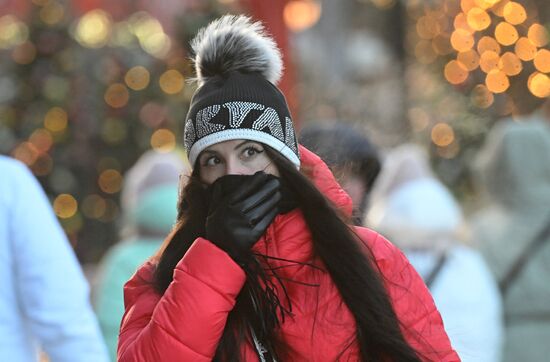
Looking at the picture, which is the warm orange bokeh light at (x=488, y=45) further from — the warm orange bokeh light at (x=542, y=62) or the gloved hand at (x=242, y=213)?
the gloved hand at (x=242, y=213)

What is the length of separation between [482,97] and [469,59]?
211 centimetres

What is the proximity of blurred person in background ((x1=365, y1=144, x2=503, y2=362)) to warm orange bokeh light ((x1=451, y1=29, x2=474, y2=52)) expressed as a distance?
23.0 ft

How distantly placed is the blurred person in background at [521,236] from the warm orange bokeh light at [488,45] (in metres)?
5.08

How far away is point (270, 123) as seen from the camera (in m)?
2.80

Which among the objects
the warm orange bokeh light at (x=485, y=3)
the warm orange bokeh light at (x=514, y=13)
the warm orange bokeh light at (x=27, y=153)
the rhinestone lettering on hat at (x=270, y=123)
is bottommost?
the warm orange bokeh light at (x=27, y=153)

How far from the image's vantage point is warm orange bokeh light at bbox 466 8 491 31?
11211 mm

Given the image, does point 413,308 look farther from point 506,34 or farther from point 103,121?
point 506,34

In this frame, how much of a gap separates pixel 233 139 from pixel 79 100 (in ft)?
25.2

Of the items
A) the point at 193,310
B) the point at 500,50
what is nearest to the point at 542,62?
the point at 500,50

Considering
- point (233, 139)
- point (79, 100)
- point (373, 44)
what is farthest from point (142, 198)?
point (373, 44)

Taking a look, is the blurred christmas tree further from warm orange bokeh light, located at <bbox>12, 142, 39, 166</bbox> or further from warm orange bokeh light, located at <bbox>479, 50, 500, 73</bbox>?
warm orange bokeh light, located at <bbox>479, 50, 500, 73</bbox>

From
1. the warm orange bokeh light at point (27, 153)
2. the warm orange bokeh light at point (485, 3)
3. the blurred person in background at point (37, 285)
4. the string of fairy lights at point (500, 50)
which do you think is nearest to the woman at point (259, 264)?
the blurred person in background at point (37, 285)

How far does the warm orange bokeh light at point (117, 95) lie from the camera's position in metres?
10.4

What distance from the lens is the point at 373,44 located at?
886 inches
